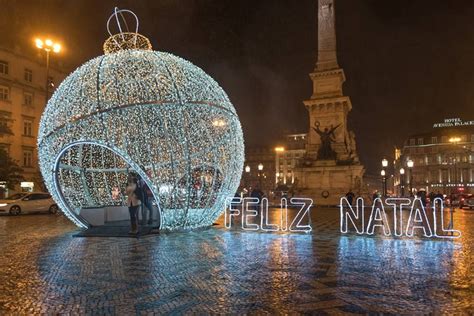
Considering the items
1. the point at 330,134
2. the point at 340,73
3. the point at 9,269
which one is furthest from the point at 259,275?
the point at 340,73

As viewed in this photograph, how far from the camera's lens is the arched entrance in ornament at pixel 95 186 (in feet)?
50.6

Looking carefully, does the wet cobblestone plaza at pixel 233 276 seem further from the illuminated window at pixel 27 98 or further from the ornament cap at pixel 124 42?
the illuminated window at pixel 27 98

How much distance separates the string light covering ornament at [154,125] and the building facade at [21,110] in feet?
105

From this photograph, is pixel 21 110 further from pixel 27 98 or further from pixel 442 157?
pixel 442 157

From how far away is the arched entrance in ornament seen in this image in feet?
50.6

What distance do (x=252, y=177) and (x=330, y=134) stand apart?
278 feet

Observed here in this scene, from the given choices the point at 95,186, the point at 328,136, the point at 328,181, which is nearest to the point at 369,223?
the point at 95,186

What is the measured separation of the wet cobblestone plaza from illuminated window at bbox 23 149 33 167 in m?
35.2

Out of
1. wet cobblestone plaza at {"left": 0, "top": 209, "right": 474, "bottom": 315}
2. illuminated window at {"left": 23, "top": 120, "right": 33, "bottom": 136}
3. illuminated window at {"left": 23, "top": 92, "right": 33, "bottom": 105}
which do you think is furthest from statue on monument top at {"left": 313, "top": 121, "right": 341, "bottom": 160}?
illuminated window at {"left": 23, "top": 92, "right": 33, "bottom": 105}

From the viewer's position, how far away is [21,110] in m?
44.4

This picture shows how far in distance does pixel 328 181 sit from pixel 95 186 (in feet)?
81.9

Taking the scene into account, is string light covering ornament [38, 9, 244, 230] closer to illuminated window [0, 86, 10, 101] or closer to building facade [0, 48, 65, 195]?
building facade [0, 48, 65, 195]

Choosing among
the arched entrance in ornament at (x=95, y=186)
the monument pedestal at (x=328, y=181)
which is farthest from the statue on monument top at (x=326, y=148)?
the arched entrance in ornament at (x=95, y=186)

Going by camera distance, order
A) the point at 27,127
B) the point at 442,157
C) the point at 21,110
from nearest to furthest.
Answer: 1. the point at 21,110
2. the point at 27,127
3. the point at 442,157
